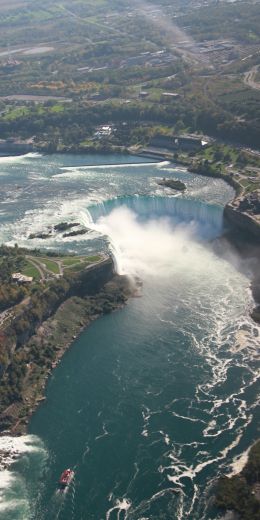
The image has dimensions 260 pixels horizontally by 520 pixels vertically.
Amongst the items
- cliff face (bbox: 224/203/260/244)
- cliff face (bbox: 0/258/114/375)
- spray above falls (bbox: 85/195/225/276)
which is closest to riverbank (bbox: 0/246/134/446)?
cliff face (bbox: 0/258/114/375)

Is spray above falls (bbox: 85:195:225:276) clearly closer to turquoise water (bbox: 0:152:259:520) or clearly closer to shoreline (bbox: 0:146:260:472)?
turquoise water (bbox: 0:152:259:520)

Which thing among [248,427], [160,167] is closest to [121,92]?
[160,167]

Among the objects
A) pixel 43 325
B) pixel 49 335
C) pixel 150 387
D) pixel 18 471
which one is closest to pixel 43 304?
pixel 43 325

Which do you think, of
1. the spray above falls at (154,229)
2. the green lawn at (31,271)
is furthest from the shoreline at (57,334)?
the spray above falls at (154,229)

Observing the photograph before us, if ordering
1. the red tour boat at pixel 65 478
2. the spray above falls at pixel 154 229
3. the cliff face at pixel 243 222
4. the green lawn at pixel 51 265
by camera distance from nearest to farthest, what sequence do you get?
the red tour boat at pixel 65 478
the green lawn at pixel 51 265
the spray above falls at pixel 154 229
the cliff face at pixel 243 222

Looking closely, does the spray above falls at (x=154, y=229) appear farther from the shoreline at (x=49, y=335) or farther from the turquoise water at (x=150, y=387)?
the shoreline at (x=49, y=335)

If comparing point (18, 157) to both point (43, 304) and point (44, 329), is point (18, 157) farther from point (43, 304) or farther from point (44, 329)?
point (44, 329)
